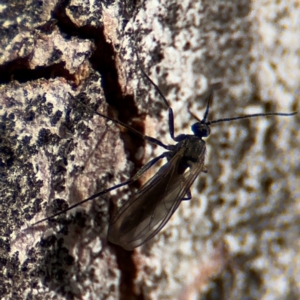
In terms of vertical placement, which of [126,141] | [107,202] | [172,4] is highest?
[172,4]

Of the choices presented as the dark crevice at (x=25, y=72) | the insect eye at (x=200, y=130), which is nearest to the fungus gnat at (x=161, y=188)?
the insect eye at (x=200, y=130)

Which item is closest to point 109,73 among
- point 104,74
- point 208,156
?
point 104,74

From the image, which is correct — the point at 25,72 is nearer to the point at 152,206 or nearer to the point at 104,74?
the point at 104,74

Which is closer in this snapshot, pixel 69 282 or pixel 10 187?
pixel 10 187

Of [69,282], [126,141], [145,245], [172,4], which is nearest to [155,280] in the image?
[145,245]

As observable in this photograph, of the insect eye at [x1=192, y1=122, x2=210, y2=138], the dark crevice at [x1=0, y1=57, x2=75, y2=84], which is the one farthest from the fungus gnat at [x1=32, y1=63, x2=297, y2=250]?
the dark crevice at [x1=0, y1=57, x2=75, y2=84]

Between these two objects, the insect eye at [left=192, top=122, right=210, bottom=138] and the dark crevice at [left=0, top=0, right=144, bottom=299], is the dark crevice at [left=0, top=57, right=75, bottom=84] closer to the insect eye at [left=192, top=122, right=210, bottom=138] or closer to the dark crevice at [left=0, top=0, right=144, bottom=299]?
the dark crevice at [left=0, top=0, right=144, bottom=299]

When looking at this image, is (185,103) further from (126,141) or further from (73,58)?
(73,58)
